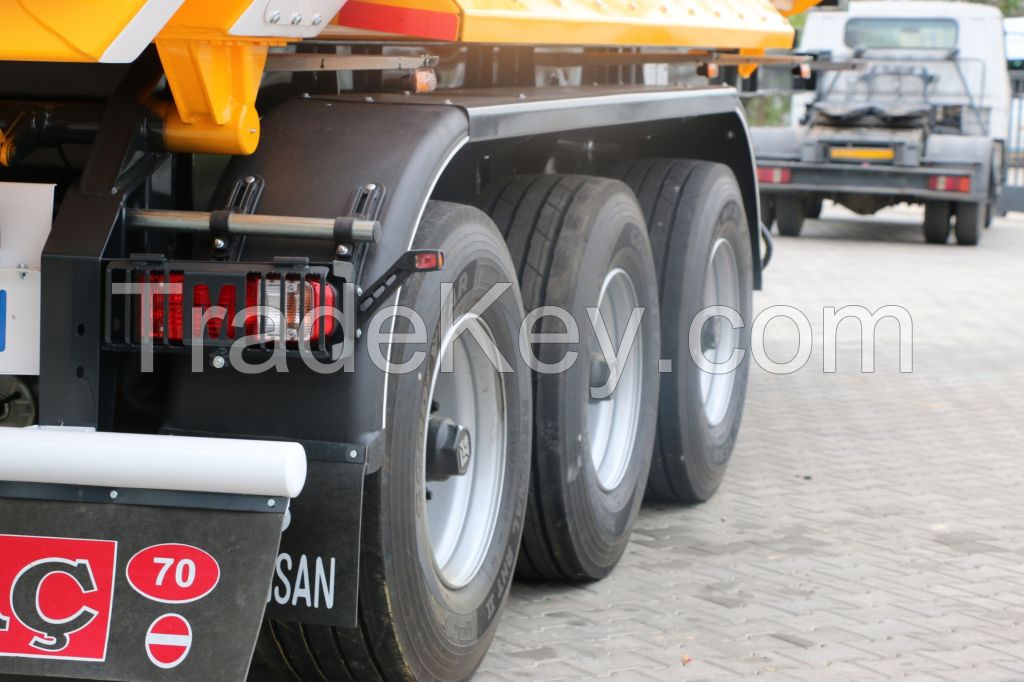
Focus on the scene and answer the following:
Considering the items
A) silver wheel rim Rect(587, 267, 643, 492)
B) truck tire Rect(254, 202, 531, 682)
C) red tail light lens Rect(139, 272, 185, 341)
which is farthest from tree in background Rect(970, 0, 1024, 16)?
red tail light lens Rect(139, 272, 185, 341)

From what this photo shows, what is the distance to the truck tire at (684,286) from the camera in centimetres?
483

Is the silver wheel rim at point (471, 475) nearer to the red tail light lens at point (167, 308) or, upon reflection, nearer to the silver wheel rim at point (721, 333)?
the red tail light lens at point (167, 308)

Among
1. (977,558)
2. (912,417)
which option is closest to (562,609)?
(977,558)

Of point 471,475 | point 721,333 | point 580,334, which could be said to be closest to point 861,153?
point 721,333

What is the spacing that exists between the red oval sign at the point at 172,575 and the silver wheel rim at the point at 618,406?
6.47ft

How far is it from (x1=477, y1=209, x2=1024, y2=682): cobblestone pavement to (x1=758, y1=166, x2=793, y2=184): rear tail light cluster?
6551 millimetres

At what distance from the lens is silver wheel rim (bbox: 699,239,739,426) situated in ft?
18.1

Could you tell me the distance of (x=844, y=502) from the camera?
17.5 feet

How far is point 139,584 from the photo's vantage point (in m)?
2.46

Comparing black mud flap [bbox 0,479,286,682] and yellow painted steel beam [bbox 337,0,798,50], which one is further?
yellow painted steel beam [bbox 337,0,798,50]

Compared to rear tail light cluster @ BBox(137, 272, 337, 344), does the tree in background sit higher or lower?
higher

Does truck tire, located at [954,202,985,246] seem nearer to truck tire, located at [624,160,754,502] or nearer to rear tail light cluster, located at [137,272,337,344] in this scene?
truck tire, located at [624,160,754,502]

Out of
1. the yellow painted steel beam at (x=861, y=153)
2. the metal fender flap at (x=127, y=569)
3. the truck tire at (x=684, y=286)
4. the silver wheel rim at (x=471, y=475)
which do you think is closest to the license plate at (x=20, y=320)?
the metal fender flap at (x=127, y=569)

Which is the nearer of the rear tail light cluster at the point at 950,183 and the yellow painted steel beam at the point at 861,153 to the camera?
the rear tail light cluster at the point at 950,183
